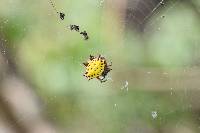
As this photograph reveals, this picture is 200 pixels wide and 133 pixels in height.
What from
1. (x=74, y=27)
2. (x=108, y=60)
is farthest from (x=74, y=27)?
(x=108, y=60)

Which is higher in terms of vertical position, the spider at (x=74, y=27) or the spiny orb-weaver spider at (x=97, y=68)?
the spider at (x=74, y=27)

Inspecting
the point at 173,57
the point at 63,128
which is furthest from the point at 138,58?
the point at 63,128

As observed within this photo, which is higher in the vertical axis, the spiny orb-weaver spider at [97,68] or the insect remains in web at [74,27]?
the insect remains in web at [74,27]

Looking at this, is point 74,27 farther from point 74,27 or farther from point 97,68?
point 97,68

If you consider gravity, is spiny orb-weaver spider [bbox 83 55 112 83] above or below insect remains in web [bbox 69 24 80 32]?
below

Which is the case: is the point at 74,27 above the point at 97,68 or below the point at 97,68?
above
